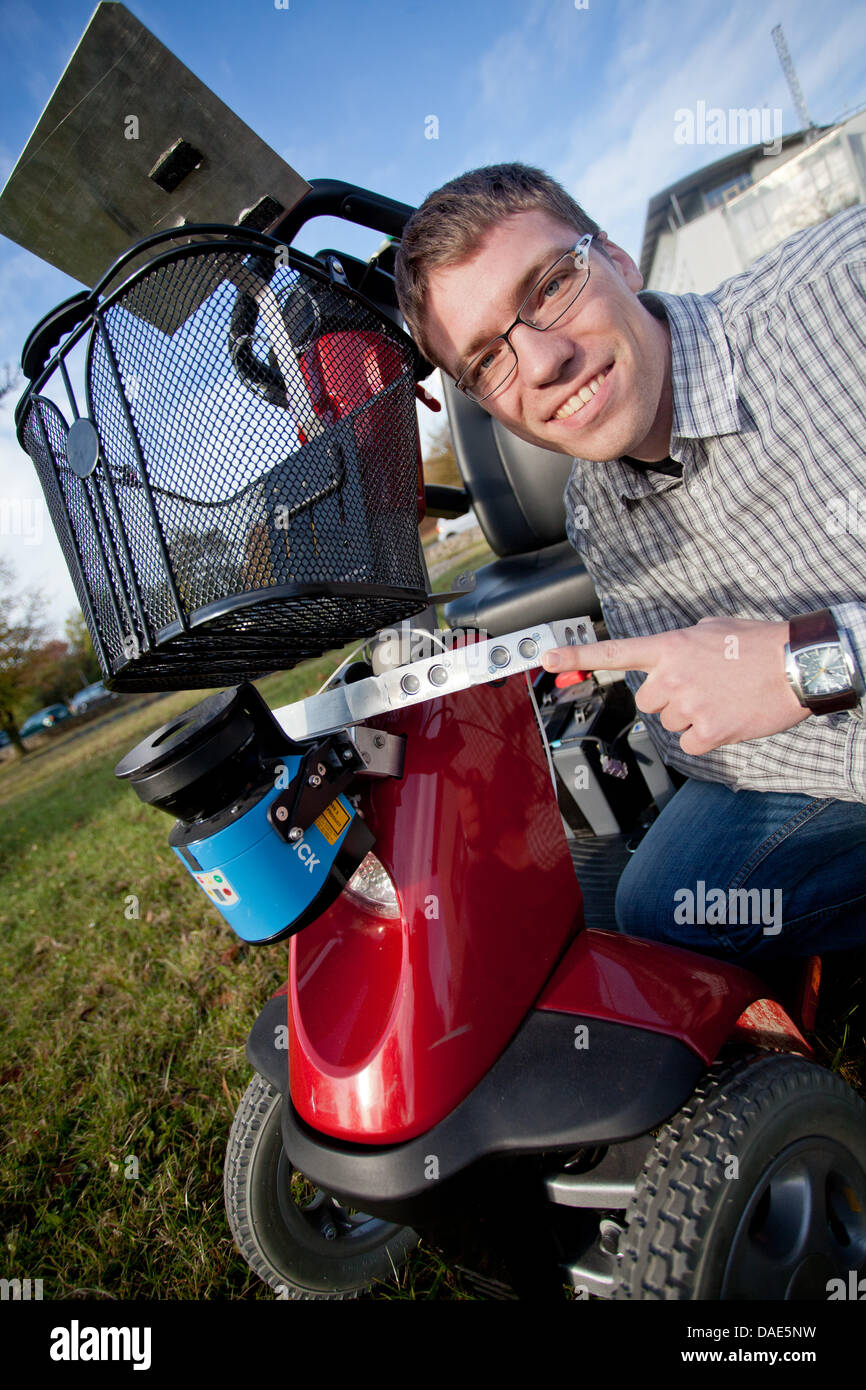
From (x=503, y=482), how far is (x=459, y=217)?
2005mm

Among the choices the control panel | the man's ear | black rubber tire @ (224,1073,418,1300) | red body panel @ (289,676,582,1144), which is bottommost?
black rubber tire @ (224,1073,418,1300)

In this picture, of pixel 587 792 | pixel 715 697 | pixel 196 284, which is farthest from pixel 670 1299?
pixel 587 792

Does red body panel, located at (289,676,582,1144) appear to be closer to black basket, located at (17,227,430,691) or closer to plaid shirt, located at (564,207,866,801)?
black basket, located at (17,227,430,691)

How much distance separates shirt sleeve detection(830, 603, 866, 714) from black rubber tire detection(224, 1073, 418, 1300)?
119cm

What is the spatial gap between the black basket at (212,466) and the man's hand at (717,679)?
1.18 feet

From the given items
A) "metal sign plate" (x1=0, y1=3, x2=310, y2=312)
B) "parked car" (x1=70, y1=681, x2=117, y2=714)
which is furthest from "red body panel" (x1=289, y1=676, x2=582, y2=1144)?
"parked car" (x1=70, y1=681, x2=117, y2=714)

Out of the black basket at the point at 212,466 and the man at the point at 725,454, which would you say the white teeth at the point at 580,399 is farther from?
the black basket at the point at 212,466

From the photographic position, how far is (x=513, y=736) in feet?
3.80

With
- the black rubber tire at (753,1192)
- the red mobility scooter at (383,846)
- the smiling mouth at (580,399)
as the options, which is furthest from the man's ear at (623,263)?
the black rubber tire at (753,1192)

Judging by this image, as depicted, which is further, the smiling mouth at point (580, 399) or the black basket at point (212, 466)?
the smiling mouth at point (580, 399)

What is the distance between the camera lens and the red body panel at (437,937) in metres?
0.91

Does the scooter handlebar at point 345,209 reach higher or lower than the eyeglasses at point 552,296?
higher

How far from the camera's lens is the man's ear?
139 cm
